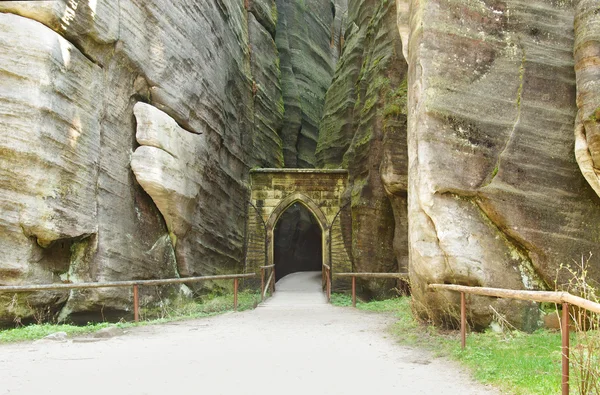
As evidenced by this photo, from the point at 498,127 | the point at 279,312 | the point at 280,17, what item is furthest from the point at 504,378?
the point at 280,17

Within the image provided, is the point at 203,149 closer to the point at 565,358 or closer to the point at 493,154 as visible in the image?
the point at 493,154

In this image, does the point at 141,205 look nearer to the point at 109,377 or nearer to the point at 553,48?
the point at 109,377

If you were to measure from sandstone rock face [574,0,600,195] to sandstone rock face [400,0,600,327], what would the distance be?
0.46 m

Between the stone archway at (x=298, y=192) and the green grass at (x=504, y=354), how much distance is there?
32.8 ft

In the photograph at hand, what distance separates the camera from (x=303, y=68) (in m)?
23.6

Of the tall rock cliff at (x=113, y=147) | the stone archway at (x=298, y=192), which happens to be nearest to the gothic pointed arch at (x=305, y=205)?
the stone archway at (x=298, y=192)

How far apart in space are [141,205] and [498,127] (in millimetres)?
6995

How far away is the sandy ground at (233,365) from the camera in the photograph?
387cm

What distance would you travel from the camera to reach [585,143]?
6.11 m

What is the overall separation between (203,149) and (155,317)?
473 cm

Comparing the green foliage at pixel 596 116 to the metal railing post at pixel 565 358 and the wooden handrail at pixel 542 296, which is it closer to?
the wooden handrail at pixel 542 296

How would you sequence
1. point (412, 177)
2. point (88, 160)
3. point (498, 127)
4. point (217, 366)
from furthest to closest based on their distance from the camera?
point (88, 160) → point (412, 177) → point (498, 127) → point (217, 366)

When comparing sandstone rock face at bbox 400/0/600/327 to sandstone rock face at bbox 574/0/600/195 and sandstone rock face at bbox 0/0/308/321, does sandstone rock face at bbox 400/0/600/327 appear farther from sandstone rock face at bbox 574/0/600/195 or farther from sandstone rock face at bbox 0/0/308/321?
sandstone rock face at bbox 0/0/308/321

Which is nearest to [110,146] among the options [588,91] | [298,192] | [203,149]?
[203,149]
